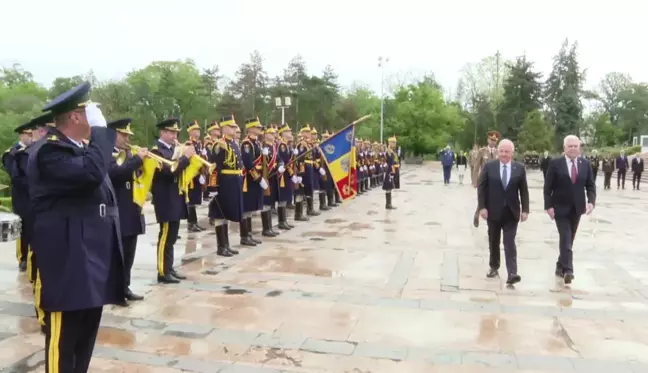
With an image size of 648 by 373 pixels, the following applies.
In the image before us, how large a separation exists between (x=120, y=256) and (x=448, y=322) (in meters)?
3.33

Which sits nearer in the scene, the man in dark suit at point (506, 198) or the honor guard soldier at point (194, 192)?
the man in dark suit at point (506, 198)

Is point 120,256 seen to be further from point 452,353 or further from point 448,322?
point 448,322

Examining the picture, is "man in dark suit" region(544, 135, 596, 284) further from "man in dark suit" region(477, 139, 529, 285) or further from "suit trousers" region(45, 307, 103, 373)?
"suit trousers" region(45, 307, 103, 373)

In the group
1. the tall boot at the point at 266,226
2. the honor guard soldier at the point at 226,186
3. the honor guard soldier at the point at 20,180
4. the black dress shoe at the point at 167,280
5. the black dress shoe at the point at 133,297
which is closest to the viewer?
the honor guard soldier at the point at 20,180

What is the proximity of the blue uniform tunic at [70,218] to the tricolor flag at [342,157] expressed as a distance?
7.98m

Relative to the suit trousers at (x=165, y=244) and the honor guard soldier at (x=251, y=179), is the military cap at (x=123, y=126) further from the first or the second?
the honor guard soldier at (x=251, y=179)

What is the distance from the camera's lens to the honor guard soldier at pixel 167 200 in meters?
7.04

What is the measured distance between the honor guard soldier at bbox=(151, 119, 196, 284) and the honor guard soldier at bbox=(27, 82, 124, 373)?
11.6 feet

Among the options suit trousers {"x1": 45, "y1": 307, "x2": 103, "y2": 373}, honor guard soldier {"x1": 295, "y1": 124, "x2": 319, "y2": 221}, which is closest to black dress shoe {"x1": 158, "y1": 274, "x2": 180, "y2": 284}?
suit trousers {"x1": 45, "y1": 307, "x2": 103, "y2": 373}

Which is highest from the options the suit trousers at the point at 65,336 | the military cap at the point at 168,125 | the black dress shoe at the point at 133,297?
the military cap at the point at 168,125

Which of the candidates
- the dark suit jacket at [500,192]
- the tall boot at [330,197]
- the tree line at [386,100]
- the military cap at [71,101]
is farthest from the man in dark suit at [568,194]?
the tree line at [386,100]

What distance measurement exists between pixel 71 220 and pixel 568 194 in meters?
6.16

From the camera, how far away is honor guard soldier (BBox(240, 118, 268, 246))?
9695 millimetres

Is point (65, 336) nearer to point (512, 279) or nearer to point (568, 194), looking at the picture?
point (512, 279)
